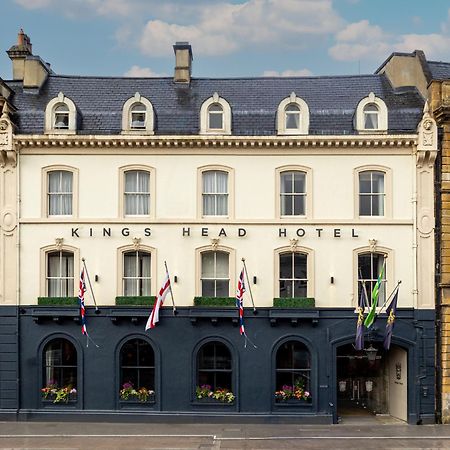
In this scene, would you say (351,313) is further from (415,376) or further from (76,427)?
(76,427)

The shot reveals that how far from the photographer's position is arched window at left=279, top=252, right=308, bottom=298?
106 ft

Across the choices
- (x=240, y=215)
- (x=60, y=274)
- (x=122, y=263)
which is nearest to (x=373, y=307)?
(x=240, y=215)

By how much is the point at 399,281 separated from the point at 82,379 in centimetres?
1431

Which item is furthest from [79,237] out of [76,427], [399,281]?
[399,281]

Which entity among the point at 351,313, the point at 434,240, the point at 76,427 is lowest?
the point at 76,427

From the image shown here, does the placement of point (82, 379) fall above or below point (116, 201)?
below

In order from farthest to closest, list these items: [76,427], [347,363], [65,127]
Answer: [347,363]
[65,127]
[76,427]

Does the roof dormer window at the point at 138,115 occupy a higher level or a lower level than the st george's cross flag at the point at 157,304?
higher

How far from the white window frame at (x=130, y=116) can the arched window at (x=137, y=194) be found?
1788 mm

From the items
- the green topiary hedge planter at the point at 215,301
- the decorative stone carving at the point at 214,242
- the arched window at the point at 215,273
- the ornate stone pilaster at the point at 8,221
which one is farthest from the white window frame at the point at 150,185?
the ornate stone pilaster at the point at 8,221

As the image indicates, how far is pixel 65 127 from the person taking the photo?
32906mm

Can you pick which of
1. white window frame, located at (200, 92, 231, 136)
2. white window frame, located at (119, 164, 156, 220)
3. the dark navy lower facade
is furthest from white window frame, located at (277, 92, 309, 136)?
the dark navy lower facade

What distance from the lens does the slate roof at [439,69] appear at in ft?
114

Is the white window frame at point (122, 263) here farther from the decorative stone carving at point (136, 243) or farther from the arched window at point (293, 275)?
the arched window at point (293, 275)
